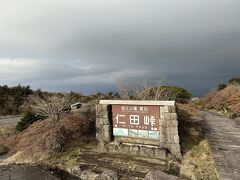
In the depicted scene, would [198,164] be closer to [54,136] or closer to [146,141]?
[146,141]

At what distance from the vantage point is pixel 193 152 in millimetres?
7414

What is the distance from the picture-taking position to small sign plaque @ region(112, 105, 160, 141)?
7.74m

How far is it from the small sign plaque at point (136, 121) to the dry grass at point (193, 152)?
1.16 metres

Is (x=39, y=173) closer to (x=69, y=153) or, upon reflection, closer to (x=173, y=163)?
(x=69, y=153)

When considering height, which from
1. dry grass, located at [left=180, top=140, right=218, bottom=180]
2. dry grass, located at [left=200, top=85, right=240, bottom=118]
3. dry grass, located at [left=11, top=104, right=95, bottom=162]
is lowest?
dry grass, located at [left=180, top=140, right=218, bottom=180]

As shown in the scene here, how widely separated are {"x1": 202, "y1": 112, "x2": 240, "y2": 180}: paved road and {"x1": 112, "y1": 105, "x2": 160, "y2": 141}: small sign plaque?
6.34ft

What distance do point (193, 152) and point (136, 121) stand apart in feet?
6.70

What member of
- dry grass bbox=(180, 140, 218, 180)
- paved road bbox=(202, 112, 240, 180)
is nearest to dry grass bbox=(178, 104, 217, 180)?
dry grass bbox=(180, 140, 218, 180)

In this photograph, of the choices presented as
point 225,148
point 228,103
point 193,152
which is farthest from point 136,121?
point 228,103

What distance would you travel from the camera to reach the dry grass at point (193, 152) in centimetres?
612

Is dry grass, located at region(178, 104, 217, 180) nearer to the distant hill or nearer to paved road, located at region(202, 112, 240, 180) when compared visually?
paved road, located at region(202, 112, 240, 180)

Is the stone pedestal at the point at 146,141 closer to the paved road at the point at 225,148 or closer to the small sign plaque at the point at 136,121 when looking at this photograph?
the small sign plaque at the point at 136,121

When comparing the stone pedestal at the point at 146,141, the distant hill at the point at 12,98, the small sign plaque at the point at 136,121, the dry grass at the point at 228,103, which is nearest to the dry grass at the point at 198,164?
the stone pedestal at the point at 146,141

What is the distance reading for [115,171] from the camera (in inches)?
262
